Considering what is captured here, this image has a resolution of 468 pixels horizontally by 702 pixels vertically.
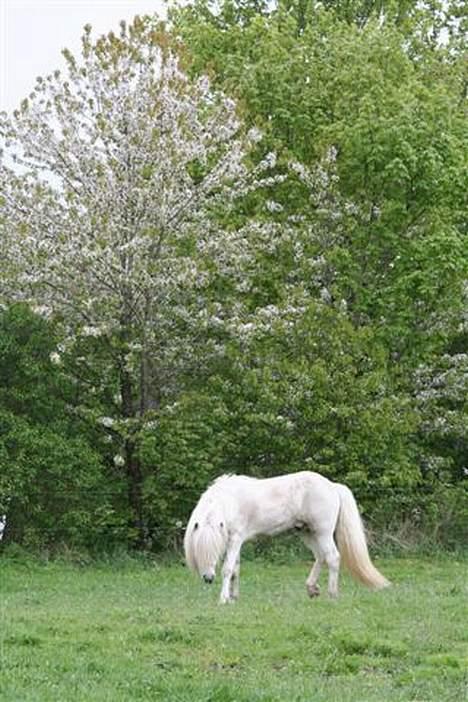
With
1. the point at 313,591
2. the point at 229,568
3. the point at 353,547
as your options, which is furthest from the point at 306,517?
the point at 229,568

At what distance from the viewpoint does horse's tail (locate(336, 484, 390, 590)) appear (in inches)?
614

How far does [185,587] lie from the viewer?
17859mm

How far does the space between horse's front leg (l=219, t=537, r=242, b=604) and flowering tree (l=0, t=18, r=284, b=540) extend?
775 centimetres

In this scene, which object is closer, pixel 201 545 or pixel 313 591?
pixel 201 545

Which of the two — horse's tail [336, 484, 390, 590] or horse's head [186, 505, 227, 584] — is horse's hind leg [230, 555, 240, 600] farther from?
horse's tail [336, 484, 390, 590]

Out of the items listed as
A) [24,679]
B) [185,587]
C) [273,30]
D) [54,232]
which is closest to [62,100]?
[54,232]

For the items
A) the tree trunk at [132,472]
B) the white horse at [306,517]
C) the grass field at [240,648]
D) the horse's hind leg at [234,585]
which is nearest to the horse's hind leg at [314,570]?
the white horse at [306,517]

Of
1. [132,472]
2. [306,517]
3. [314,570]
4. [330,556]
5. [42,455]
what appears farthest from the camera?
[132,472]

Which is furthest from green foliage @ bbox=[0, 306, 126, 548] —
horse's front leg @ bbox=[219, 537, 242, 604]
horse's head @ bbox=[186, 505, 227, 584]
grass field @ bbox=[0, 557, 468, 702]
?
horse's head @ bbox=[186, 505, 227, 584]

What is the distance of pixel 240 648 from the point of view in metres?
10.6

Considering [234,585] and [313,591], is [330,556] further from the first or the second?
[234,585]

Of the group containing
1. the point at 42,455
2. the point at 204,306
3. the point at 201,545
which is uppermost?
the point at 204,306

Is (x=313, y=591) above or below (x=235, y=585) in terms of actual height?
below

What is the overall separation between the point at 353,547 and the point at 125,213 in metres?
9.58
